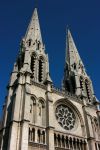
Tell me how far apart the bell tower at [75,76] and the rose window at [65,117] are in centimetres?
463

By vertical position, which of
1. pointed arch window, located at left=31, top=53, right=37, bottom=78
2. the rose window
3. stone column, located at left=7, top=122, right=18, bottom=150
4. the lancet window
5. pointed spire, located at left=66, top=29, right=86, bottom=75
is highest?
pointed spire, located at left=66, top=29, right=86, bottom=75

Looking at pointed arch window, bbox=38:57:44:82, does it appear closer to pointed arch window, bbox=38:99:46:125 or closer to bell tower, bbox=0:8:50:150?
bell tower, bbox=0:8:50:150

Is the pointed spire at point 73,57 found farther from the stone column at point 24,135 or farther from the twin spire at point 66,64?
the stone column at point 24,135

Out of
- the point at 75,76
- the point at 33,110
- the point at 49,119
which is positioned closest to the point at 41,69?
the point at 75,76

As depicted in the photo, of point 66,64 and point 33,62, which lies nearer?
point 33,62

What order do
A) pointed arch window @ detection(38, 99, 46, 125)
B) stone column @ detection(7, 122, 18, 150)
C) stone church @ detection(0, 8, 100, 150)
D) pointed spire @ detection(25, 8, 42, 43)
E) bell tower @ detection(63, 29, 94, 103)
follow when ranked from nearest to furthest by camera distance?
stone column @ detection(7, 122, 18, 150)
stone church @ detection(0, 8, 100, 150)
pointed arch window @ detection(38, 99, 46, 125)
bell tower @ detection(63, 29, 94, 103)
pointed spire @ detection(25, 8, 42, 43)

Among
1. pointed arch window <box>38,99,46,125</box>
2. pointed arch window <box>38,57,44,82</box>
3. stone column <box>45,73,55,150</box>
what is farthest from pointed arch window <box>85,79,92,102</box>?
pointed arch window <box>38,99,46,125</box>

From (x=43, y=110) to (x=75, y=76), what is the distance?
13135 millimetres

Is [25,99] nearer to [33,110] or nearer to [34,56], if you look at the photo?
[33,110]

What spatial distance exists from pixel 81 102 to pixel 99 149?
7530 millimetres

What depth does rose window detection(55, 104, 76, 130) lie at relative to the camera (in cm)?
2795

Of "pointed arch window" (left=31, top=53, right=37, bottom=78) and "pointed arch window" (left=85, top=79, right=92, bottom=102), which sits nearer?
"pointed arch window" (left=31, top=53, right=37, bottom=78)

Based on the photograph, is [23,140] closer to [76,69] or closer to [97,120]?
[97,120]

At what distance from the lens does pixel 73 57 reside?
43.3 metres
